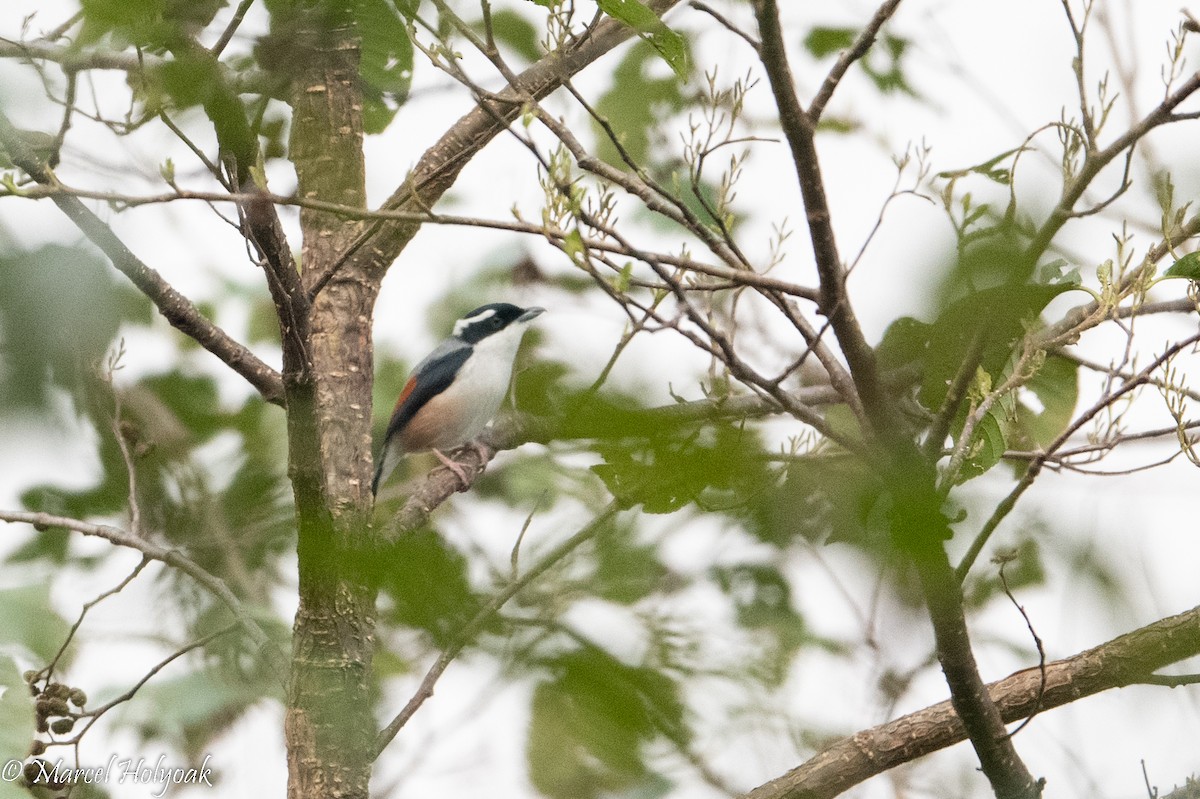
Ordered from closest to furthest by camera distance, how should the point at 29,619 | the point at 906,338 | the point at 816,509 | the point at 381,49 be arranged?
the point at 906,338
the point at 816,509
the point at 381,49
the point at 29,619

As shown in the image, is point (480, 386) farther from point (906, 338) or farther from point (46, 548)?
point (906, 338)

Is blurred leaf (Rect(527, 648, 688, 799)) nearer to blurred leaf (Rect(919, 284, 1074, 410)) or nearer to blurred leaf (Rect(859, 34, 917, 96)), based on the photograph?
blurred leaf (Rect(919, 284, 1074, 410))

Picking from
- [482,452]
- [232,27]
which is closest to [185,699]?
[232,27]

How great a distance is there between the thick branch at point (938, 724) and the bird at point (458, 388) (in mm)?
3685

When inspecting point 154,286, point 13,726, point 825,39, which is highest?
point 825,39

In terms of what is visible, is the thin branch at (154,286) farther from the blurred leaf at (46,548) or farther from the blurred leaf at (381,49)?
the blurred leaf at (46,548)

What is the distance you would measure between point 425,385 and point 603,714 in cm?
650

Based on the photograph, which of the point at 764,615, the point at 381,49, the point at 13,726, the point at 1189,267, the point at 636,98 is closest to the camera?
the point at 381,49

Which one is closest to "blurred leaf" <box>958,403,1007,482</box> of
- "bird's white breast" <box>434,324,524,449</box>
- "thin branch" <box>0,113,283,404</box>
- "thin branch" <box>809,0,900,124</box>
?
"thin branch" <box>809,0,900,124</box>

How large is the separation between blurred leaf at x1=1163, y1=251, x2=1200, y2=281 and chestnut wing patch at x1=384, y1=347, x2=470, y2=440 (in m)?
5.10

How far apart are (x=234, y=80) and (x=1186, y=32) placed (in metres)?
2.02

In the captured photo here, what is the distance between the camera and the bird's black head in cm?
726

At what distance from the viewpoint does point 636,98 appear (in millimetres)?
4398

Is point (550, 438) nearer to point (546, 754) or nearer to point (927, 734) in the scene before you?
point (546, 754)
